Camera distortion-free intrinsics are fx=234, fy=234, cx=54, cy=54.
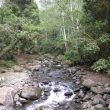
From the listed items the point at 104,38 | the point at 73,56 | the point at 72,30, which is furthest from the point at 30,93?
the point at 72,30

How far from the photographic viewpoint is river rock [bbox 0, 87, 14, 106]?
35.5 ft

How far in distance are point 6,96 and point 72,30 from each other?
13.0m

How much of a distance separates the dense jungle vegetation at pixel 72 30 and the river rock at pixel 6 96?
4.61 meters

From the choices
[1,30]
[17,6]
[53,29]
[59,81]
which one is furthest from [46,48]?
[59,81]

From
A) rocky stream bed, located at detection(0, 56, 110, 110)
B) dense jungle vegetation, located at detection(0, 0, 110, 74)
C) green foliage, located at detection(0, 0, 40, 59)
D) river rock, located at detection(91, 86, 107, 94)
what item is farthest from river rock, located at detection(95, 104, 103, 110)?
green foliage, located at detection(0, 0, 40, 59)

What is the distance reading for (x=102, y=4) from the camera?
13.8 meters

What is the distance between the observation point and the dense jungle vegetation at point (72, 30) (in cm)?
1438

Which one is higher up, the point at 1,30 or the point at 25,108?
the point at 1,30

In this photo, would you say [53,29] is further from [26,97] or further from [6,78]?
[26,97]

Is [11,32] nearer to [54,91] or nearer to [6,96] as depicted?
[54,91]

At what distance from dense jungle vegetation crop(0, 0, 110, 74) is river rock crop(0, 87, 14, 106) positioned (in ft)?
15.1

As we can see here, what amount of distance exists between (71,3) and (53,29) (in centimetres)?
1014

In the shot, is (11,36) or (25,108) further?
(11,36)

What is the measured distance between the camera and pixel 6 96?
36.9 feet
